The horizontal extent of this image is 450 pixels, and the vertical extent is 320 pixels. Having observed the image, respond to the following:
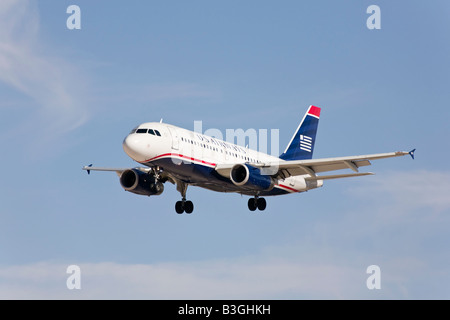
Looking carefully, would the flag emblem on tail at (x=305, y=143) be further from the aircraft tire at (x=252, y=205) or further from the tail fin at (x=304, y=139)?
the aircraft tire at (x=252, y=205)

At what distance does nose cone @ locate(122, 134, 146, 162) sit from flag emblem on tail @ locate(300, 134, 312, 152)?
1862 cm

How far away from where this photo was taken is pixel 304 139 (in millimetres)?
73625

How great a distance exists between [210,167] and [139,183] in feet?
16.2

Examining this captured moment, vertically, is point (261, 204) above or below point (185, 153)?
below

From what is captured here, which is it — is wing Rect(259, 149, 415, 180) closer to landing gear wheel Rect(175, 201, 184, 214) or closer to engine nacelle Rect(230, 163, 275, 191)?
engine nacelle Rect(230, 163, 275, 191)

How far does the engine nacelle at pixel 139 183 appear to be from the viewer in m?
62.4

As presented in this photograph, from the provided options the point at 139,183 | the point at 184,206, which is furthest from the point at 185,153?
the point at 184,206

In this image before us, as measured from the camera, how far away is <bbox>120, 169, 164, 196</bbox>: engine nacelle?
62.4 meters

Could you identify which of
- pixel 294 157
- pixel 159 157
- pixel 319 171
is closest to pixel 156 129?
pixel 159 157

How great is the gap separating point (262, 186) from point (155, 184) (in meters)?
7.08

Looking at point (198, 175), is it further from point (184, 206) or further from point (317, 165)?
point (317, 165)

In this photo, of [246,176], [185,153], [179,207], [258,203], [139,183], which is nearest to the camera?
[185,153]
